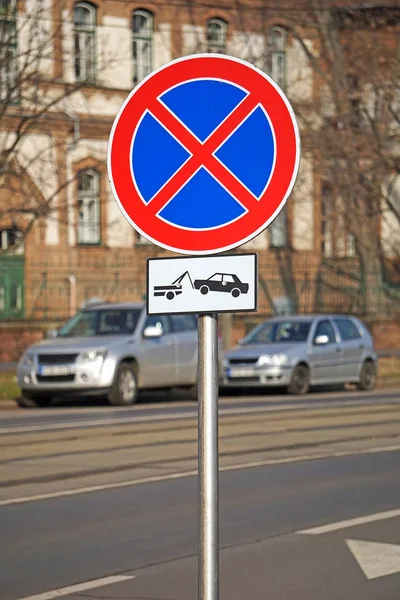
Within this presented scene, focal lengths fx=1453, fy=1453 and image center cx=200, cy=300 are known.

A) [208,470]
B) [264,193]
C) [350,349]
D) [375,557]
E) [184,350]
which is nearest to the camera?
[208,470]

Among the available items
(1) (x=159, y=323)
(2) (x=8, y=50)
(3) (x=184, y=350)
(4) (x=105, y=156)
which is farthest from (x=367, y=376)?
(4) (x=105, y=156)

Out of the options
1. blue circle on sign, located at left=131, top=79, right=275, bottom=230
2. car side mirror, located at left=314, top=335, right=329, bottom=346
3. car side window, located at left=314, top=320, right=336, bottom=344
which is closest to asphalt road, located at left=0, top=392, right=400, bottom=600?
blue circle on sign, located at left=131, top=79, right=275, bottom=230

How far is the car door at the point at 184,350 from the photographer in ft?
82.2

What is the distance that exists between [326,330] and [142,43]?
55.1 ft

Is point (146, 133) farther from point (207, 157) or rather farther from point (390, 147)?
point (390, 147)

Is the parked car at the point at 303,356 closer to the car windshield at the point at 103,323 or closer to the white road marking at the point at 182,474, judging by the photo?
the car windshield at the point at 103,323

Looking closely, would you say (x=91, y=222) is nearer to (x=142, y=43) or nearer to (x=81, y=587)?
(x=142, y=43)

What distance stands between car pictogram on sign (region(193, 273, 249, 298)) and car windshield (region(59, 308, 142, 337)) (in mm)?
19769

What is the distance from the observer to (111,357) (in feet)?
76.9

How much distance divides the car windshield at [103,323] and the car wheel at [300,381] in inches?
149

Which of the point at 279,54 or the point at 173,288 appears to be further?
the point at 279,54

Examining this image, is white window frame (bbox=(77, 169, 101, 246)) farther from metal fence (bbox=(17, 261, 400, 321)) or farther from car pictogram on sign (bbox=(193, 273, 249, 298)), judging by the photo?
car pictogram on sign (bbox=(193, 273, 249, 298))

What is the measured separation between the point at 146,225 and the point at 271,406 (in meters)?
18.5

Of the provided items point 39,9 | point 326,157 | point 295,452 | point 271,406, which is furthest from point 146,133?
point 326,157
